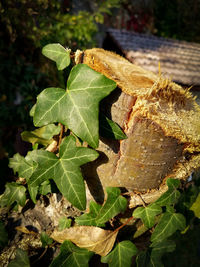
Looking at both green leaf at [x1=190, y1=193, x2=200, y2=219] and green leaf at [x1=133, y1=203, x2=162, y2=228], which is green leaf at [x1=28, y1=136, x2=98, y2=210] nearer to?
green leaf at [x1=133, y1=203, x2=162, y2=228]

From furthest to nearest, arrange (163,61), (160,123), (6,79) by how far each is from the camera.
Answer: (163,61)
(6,79)
(160,123)

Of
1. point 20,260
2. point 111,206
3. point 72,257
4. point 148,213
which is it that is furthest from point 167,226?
point 20,260

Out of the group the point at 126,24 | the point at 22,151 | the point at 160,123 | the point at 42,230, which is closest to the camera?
the point at 160,123

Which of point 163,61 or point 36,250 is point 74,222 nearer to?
point 36,250

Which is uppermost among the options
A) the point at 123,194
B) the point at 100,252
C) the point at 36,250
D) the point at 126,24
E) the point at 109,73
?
the point at 126,24

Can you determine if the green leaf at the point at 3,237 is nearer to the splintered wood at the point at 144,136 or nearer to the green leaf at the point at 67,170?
the green leaf at the point at 67,170

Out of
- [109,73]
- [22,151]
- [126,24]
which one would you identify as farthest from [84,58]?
[126,24]

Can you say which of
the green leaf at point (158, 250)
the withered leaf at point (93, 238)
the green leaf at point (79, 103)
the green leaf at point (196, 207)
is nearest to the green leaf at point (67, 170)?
the green leaf at point (79, 103)

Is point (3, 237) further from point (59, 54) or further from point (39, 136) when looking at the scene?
point (59, 54)
